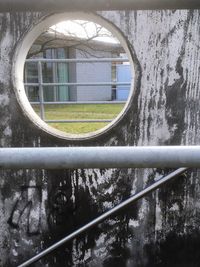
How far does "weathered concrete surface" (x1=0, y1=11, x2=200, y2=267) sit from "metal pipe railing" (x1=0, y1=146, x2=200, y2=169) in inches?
77.8

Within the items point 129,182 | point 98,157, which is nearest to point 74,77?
point 129,182

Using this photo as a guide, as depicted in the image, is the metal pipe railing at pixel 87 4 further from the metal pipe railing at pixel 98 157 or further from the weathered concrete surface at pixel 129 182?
the weathered concrete surface at pixel 129 182

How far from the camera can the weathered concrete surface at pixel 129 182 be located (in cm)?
280

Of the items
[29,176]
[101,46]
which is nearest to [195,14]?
[29,176]

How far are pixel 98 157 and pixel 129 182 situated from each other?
2.13 metres

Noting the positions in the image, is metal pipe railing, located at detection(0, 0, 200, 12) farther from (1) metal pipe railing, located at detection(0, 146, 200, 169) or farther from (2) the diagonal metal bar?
(2) the diagonal metal bar

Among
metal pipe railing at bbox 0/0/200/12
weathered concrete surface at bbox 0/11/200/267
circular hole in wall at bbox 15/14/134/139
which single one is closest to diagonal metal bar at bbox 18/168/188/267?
weathered concrete surface at bbox 0/11/200/267

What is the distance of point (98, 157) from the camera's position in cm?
92

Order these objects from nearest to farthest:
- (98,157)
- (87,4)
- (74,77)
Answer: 1. (98,157)
2. (87,4)
3. (74,77)

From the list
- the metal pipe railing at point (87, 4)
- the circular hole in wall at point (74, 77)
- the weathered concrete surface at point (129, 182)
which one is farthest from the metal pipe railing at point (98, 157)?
the circular hole in wall at point (74, 77)

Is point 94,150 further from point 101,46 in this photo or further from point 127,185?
point 101,46

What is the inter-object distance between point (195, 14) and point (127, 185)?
1292mm

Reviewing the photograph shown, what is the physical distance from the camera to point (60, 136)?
296 centimetres

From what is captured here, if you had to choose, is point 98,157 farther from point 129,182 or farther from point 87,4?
point 129,182
